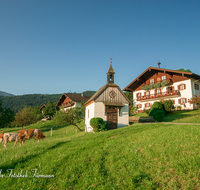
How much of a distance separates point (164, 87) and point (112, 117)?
913 inches

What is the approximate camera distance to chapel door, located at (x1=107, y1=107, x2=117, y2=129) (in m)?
22.0

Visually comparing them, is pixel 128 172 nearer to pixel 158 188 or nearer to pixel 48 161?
pixel 158 188

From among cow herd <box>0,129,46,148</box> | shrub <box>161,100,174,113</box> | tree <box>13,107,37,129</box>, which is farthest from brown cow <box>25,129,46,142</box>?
tree <box>13,107,37,129</box>

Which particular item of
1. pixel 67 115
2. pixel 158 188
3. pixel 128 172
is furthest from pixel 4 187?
pixel 67 115

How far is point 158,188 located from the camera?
15.2 ft

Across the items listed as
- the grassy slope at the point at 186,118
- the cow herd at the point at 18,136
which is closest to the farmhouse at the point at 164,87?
the grassy slope at the point at 186,118

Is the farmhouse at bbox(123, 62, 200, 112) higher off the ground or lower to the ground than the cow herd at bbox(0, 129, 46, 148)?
higher

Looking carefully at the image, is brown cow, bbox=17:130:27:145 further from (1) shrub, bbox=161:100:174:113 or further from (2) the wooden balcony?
(2) the wooden balcony

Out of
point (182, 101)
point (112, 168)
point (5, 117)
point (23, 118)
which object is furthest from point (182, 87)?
point (5, 117)

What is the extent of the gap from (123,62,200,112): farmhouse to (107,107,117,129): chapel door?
2011 cm

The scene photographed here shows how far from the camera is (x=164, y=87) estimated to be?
3906 cm

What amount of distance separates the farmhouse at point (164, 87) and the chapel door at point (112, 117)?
66.0ft

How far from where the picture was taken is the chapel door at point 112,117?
22.0m

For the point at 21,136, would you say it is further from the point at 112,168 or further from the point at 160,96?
the point at 160,96
